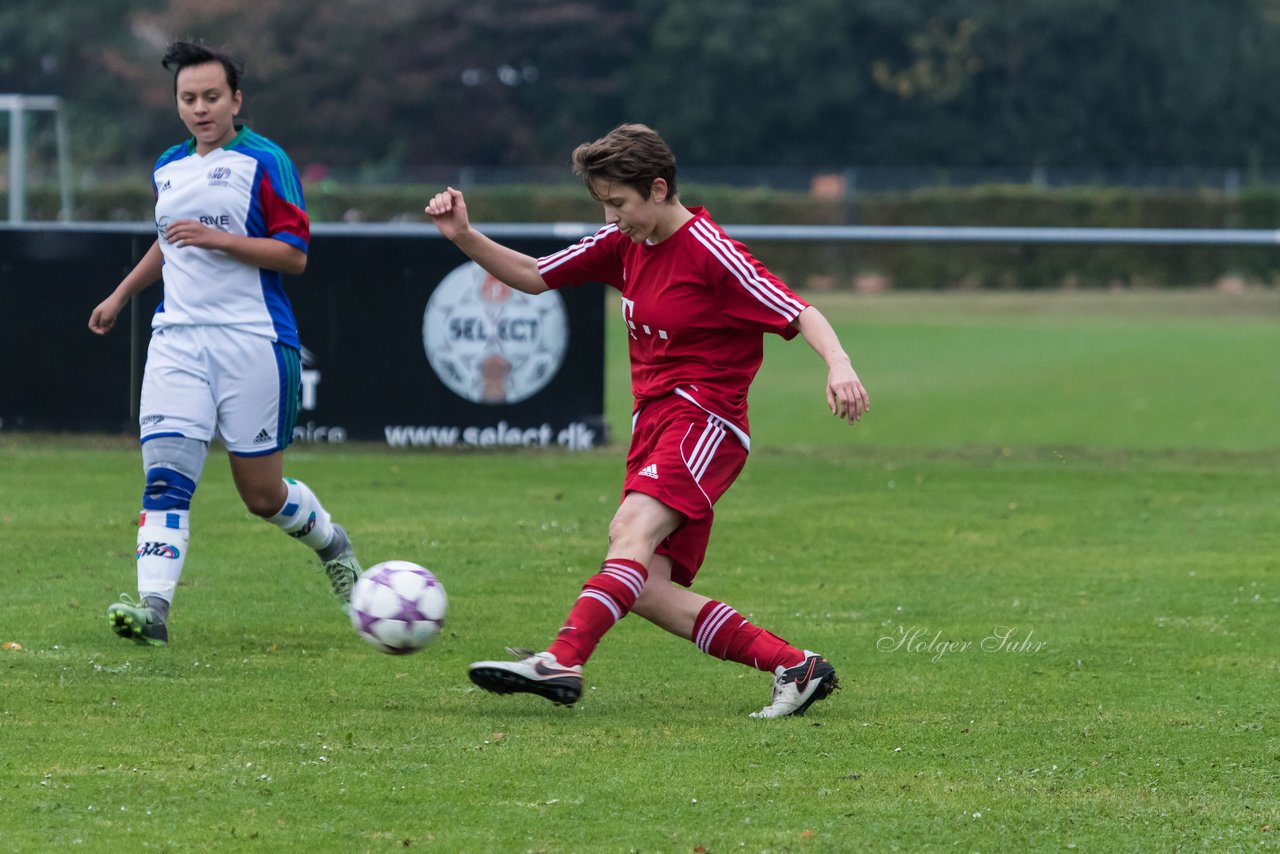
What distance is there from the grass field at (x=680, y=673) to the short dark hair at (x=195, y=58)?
198 centimetres

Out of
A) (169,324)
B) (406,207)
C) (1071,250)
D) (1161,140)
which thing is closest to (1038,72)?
(1161,140)

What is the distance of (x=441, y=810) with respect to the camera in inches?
179

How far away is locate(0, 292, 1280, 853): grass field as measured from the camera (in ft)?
14.9

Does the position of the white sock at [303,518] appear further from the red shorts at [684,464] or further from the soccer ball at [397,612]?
the red shorts at [684,464]

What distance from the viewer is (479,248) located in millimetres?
5973

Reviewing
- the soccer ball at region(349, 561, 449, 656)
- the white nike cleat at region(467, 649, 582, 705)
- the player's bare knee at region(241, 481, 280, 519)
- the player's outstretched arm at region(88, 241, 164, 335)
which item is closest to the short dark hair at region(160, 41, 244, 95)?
the player's outstretched arm at region(88, 241, 164, 335)

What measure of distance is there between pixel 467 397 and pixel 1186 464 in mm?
5065

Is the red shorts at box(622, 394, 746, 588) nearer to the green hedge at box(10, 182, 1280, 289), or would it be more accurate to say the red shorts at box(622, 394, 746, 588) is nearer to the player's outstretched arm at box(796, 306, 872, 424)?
the player's outstretched arm at box(796, 306, 872, 424)

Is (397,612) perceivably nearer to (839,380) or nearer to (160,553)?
(160,553)

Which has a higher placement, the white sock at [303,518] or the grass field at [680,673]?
the white sock at [303,518]

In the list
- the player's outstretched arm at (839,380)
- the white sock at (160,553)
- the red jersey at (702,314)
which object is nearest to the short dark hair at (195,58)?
the white sock at (160,553)

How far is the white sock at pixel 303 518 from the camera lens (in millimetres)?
6965

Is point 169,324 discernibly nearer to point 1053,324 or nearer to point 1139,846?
point 1139,846

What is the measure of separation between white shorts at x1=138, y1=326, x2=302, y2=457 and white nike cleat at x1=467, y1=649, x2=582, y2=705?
181 cm
